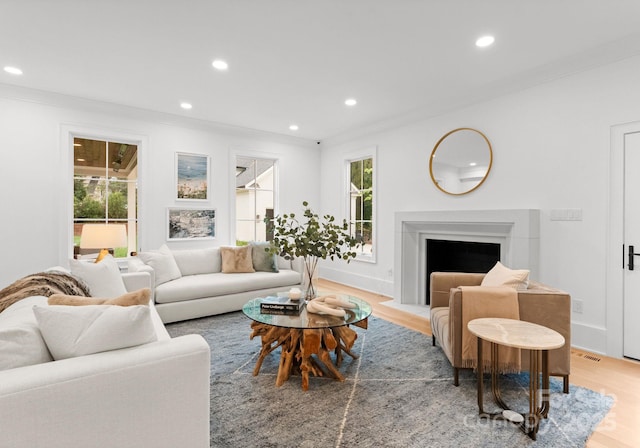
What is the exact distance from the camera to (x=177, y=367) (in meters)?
1.27

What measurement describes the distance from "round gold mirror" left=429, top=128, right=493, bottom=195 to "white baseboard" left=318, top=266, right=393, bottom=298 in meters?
1.70

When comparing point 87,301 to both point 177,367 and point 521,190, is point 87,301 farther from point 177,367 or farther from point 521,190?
point 521,190

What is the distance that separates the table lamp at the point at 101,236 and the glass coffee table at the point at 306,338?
5.68 feet

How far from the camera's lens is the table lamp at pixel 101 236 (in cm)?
326

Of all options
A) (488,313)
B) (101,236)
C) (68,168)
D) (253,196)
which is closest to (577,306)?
(488,313)

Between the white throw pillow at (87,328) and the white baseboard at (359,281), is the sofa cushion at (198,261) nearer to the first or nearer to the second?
the white baseboard at (359,281)

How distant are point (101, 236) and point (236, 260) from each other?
60.2 inches

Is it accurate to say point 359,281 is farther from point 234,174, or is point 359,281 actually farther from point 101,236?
point 101,236

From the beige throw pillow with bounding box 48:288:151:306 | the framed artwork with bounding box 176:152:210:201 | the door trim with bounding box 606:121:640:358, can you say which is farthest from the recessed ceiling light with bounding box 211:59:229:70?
the door trim with bounding box 606:121:640:358

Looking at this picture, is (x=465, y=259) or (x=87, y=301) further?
(x=465, y=259)

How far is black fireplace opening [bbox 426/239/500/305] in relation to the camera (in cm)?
383

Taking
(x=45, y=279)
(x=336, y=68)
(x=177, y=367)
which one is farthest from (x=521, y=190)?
(x=45, y=279)

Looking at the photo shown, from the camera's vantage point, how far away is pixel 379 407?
201 centimetres

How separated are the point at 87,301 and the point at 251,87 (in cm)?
286
